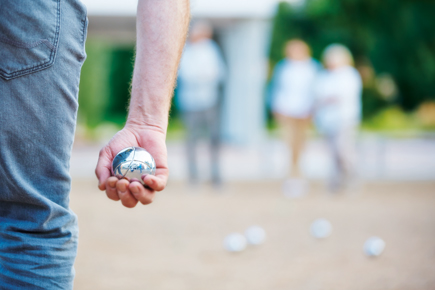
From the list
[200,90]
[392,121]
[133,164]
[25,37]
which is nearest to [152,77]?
[133,164]

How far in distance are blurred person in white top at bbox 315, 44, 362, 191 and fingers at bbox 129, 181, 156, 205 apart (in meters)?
7.67

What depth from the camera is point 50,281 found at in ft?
4.81

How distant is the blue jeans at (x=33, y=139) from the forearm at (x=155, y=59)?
0.26m

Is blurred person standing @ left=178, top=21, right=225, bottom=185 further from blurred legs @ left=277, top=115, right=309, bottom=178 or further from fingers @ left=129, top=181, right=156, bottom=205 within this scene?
fingers @ left=129, top=181, right=156, bottom=205

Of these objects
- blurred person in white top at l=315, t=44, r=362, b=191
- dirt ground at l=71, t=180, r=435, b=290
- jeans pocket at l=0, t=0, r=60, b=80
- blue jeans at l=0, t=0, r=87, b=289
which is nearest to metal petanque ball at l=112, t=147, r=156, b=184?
blue jeans at l=0, t=0, r=87, b=289

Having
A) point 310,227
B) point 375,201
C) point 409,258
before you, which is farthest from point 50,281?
point 375,201

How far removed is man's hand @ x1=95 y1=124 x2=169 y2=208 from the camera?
1528 millimetres

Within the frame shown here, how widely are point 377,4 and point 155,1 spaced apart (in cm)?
2590

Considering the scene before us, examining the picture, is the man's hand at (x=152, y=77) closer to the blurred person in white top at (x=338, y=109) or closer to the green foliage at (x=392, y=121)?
the blurred person in white top at (x=338, y=109)

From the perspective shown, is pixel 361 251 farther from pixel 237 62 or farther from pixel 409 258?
pixel 237 62

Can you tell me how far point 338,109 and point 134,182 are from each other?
7758 mm

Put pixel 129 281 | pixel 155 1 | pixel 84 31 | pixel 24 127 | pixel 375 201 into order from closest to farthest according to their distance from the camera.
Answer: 1. pixel 24 127
2. pixel 84 31
3. pixel 155 1
4. pixel 129 281
5. pixel 375 201

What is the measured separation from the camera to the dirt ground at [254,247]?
407 cm

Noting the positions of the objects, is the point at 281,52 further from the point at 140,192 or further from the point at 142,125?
the point at 140,192
